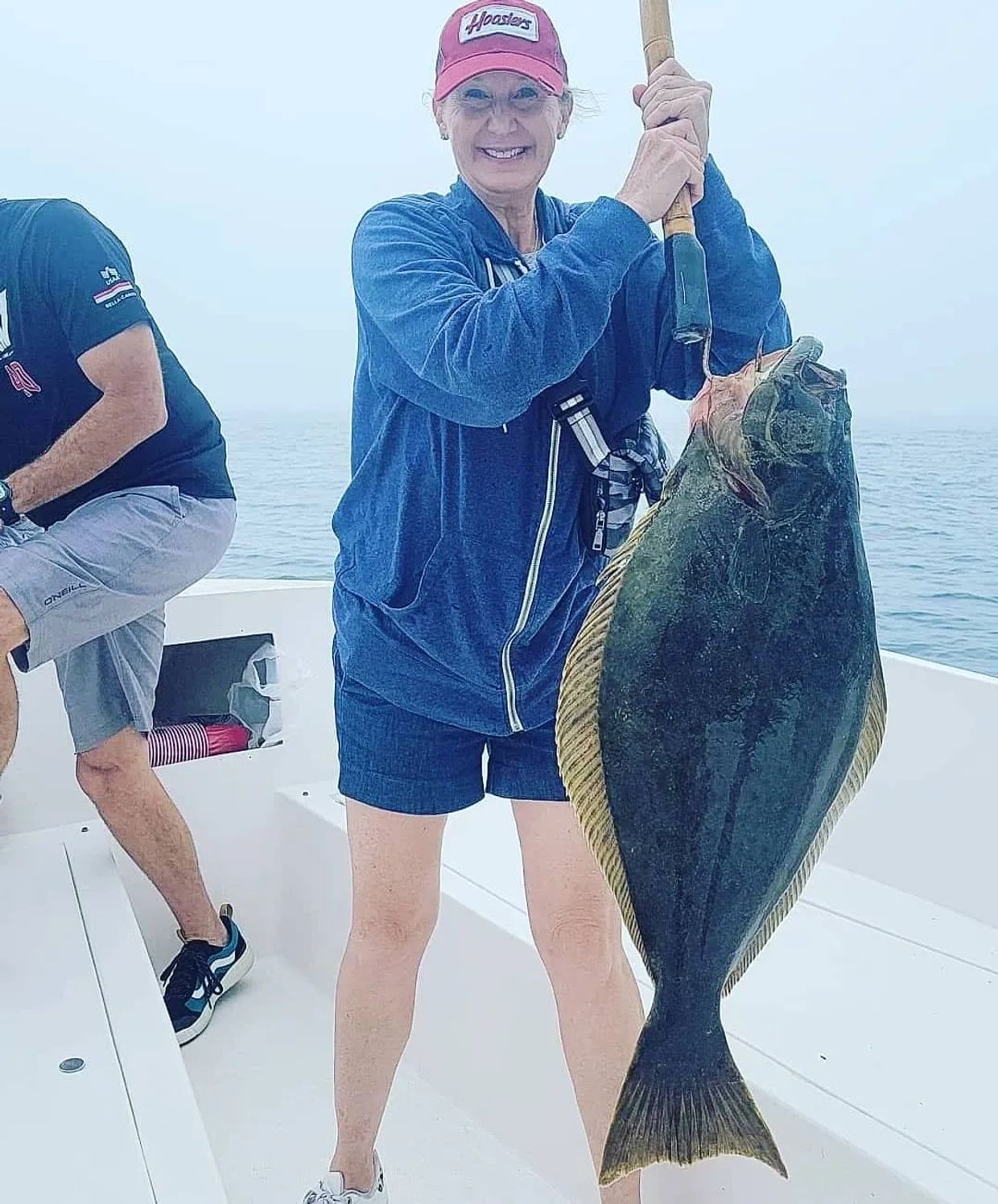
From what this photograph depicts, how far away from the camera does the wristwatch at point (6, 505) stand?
94.1 inches

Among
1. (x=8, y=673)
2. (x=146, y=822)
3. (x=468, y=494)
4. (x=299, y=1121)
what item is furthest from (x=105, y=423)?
(x=299, y=1121)

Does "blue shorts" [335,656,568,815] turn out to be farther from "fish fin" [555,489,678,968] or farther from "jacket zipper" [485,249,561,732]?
"fish fin" [555,489,678,968]

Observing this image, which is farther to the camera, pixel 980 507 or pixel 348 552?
pixel 980 507

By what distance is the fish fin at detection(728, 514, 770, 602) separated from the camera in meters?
1.01

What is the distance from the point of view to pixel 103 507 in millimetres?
2465

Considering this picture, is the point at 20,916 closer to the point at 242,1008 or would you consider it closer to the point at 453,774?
the point at 242,1008

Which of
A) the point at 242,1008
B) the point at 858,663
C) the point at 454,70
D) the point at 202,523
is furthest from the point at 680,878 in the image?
the point at 242,1008

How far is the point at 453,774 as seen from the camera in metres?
1.70

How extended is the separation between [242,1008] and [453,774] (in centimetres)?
146

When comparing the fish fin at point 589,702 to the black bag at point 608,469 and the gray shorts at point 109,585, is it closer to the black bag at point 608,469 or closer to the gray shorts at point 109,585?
the black bag at point 608,469

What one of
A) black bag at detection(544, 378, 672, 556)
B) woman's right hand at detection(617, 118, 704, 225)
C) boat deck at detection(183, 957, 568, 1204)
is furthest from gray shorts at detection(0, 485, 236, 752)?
woman's right hand at detection(617, 118, 704, 225)

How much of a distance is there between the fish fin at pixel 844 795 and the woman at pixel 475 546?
0.46 m

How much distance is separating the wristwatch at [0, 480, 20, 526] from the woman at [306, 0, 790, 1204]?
99 centimetres

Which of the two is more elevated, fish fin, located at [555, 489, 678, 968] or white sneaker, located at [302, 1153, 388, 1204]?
fish fin, located at [555, 489, 678, 968]
